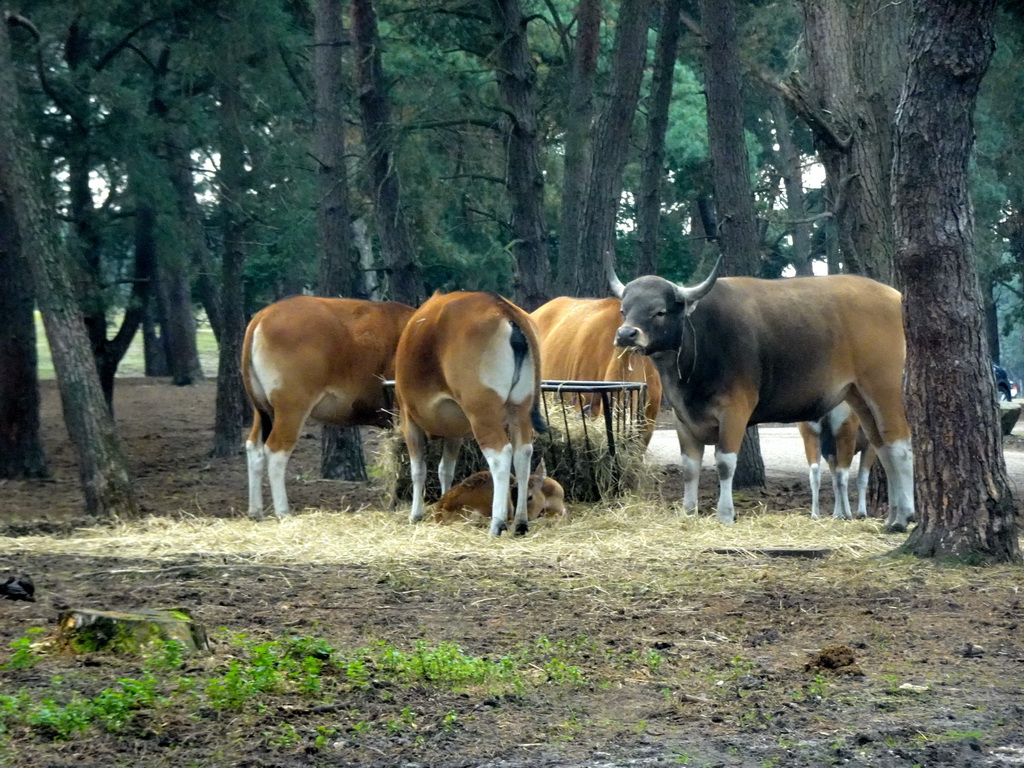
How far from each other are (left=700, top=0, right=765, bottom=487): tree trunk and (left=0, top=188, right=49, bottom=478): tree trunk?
24.8ft

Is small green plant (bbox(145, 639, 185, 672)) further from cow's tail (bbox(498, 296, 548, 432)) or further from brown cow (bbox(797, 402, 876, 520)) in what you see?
brown cow (bbox(797, 402, 876, 520))

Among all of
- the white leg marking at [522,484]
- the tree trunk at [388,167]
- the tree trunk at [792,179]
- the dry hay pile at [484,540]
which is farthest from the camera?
the tree trunk at [792,179]

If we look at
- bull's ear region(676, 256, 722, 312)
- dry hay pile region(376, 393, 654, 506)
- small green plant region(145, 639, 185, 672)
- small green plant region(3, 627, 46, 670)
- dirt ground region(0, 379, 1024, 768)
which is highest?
bull's ear region(676, 256, 722, 312)

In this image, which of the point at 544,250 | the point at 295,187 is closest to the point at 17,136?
the point at 544,250

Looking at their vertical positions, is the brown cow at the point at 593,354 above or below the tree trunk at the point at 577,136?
below

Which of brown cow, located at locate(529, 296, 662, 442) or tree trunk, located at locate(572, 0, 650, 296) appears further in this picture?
tree trunk, located at locate(572, 0, 650, 296)

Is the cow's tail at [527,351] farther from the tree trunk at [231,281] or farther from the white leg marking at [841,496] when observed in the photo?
the tree trunk at [231,281]

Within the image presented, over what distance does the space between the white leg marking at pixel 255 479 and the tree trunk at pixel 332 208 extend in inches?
139

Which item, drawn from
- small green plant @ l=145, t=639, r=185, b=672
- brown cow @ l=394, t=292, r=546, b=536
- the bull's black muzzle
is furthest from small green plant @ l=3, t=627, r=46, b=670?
the bull's black muzzle

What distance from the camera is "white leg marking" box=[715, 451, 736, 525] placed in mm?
11391

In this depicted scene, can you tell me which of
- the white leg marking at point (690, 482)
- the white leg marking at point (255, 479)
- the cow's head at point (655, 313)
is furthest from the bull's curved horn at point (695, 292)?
the white leg marking at point (255, 479)

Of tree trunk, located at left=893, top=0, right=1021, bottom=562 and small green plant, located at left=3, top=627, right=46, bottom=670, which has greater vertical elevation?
tree trunk, located at left=893, top=0, right=1021, bottom=562

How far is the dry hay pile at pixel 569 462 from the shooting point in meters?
12.3

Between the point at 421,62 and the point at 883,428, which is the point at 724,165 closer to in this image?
the point at 883,428
